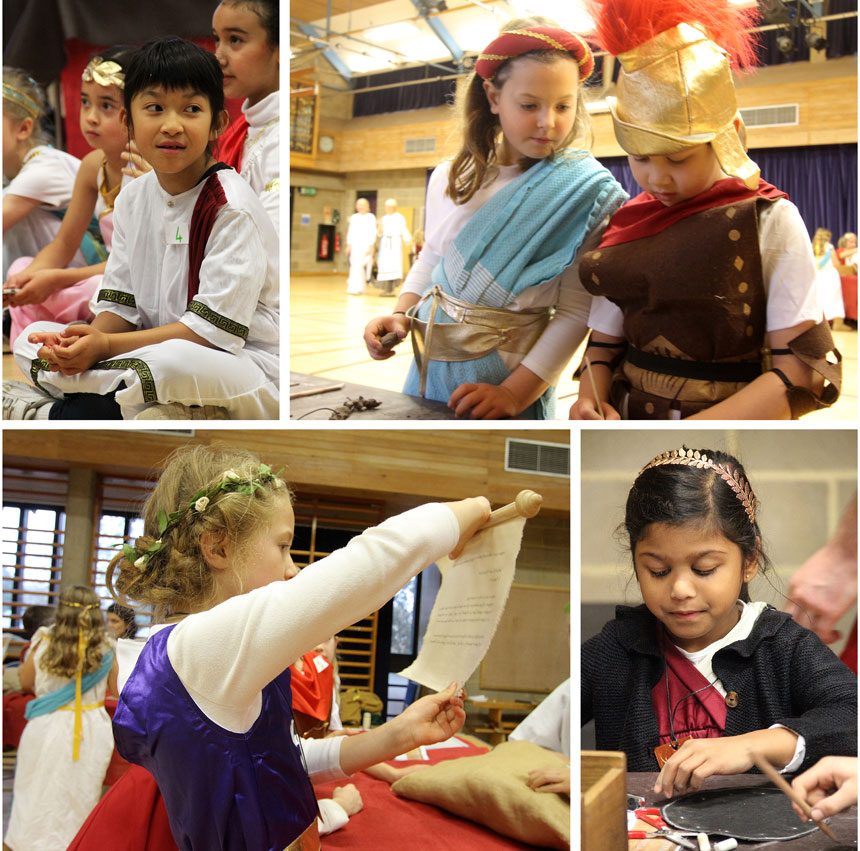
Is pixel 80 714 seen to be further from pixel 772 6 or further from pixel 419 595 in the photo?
pixel 772 6

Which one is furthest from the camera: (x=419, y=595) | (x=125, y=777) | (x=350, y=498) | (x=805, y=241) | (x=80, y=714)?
(x=419, y=595)

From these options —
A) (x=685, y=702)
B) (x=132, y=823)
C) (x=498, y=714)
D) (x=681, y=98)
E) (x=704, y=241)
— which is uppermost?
(x=681, y=98)

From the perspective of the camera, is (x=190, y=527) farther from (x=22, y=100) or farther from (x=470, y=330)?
(x=22, y=100)

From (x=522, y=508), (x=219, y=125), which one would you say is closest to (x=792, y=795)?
(x=522, y=508)

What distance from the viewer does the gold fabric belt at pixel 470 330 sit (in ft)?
3.91

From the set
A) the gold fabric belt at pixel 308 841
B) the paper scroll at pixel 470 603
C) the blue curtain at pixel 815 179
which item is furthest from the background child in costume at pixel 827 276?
the gold fabric belt at pixel 308 841

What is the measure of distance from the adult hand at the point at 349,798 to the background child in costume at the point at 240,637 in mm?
216

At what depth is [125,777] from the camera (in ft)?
3.82

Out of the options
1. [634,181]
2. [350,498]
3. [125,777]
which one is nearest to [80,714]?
[350,498]

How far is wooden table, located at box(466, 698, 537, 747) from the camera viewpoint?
3914mm

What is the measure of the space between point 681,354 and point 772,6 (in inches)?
17.3

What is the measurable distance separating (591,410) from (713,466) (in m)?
0.22

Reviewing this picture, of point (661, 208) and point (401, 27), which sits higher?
point (401, 27)

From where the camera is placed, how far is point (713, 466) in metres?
1.24
